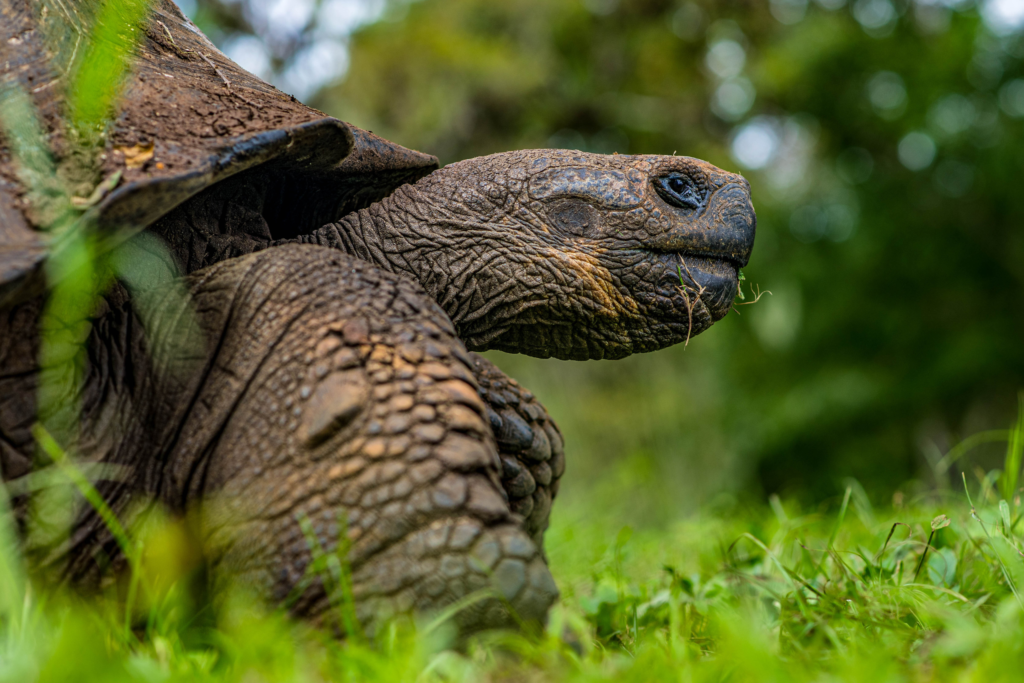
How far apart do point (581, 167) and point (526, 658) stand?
4.23 feet

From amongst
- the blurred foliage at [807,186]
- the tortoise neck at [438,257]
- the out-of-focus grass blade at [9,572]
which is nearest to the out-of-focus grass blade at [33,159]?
the out-of-focus grass blade at [9,572]

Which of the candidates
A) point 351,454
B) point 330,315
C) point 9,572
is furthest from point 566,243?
point 9,572

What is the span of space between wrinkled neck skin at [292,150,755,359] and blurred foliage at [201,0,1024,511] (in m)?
5.81

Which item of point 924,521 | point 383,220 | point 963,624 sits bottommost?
point 924,521

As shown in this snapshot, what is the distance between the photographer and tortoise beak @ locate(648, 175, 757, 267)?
2168 mm

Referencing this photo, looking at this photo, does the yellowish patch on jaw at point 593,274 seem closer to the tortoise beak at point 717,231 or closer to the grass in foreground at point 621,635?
the tortoise beak at point 717,231

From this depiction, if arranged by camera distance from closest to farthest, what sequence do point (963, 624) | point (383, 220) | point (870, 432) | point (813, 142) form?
1. point (963, 624)
2. point (383, 220)
3. point (870, 432)
4. point (813, 142)

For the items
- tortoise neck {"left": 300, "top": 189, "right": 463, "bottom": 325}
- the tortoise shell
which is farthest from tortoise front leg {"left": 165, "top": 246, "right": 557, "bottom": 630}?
tortoise neck {"left": 300, "top": 189, "right": 463, "bottom": 325}

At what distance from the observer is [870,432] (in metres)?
9.71

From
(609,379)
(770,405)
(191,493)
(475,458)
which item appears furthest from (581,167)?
(770,405)

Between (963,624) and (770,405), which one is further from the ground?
(963,624)

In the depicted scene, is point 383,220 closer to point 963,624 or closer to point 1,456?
point 1,456

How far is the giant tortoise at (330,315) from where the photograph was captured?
4.71 ft

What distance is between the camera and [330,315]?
1.61 metres
